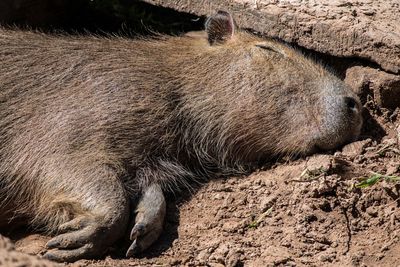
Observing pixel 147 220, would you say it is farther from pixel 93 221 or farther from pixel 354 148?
pixel 354 148

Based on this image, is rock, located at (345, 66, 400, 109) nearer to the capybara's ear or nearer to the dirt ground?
the dirt ground

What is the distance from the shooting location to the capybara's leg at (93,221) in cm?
499

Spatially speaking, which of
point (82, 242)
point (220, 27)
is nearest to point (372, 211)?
point (82, 242)

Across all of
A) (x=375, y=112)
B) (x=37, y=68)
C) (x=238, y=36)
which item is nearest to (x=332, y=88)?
(x=375, y=112)

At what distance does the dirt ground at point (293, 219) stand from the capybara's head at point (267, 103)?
0.18 metres

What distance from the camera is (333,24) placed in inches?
238

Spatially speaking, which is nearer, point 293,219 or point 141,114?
point 293,219

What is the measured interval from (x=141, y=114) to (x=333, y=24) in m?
1.53

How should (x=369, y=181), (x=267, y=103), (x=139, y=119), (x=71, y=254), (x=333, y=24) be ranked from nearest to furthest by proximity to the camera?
1. (x=71, y=254)
2. (x=369, y=181)
3. (x=139, y=119)
4. (x=267, y=103)
5. (x=333, y=24)

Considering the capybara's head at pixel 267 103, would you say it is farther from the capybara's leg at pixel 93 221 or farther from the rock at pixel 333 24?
the capybara's leg at pixel 93 221

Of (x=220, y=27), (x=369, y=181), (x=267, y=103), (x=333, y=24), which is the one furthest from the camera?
(x=220, y=27)

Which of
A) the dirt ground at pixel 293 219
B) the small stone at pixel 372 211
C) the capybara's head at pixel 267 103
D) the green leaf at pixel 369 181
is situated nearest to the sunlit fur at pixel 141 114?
the capybara's head at pixel 267 103

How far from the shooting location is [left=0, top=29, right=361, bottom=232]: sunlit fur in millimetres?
5438

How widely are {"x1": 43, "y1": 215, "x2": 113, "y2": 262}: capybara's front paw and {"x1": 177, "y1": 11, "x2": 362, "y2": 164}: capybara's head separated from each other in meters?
1.21
